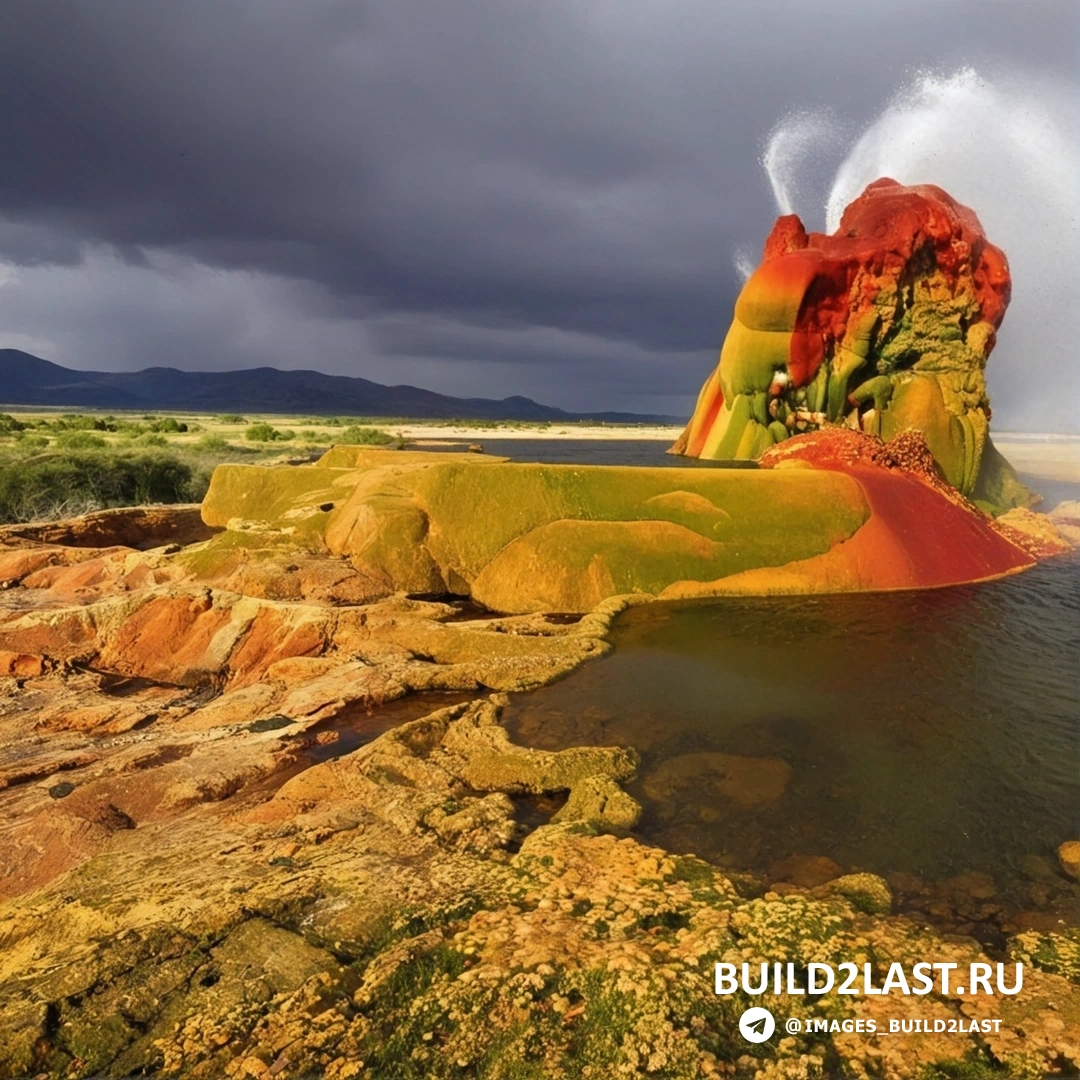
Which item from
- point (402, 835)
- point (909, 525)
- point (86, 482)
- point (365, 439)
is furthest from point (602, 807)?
point (365, 439)

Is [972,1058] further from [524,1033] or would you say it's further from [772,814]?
[772,814]

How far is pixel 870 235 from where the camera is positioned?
39250 millimetres

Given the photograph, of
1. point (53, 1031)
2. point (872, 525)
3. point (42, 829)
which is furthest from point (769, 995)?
point (872, 525)

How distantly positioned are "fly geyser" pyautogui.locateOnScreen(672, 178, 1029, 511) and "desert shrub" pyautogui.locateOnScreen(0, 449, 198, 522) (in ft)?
126

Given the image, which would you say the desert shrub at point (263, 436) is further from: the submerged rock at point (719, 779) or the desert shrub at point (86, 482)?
the submerged rock at point (719, 779)

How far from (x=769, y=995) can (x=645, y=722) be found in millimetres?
7075

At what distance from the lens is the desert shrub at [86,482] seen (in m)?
35.0

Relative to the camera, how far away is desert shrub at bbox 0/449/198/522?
3500 cm

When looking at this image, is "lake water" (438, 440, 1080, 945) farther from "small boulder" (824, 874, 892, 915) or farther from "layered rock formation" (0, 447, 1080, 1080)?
"layered rock formation" (0, 447, 1080, 1080)

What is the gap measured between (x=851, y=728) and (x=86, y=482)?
4143 centimetres

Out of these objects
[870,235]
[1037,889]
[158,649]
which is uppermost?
[870,235]

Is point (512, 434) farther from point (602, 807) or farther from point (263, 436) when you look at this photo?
point (602, 807)

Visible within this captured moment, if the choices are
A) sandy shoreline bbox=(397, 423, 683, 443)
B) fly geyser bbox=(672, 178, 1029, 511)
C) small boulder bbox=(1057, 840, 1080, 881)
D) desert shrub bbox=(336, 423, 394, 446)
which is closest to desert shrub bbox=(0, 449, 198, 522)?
desert shrub bbox=(336, 423, 394, 446)

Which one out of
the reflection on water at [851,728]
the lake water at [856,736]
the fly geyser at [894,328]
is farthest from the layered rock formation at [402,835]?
the fly geyser at [894,328]
